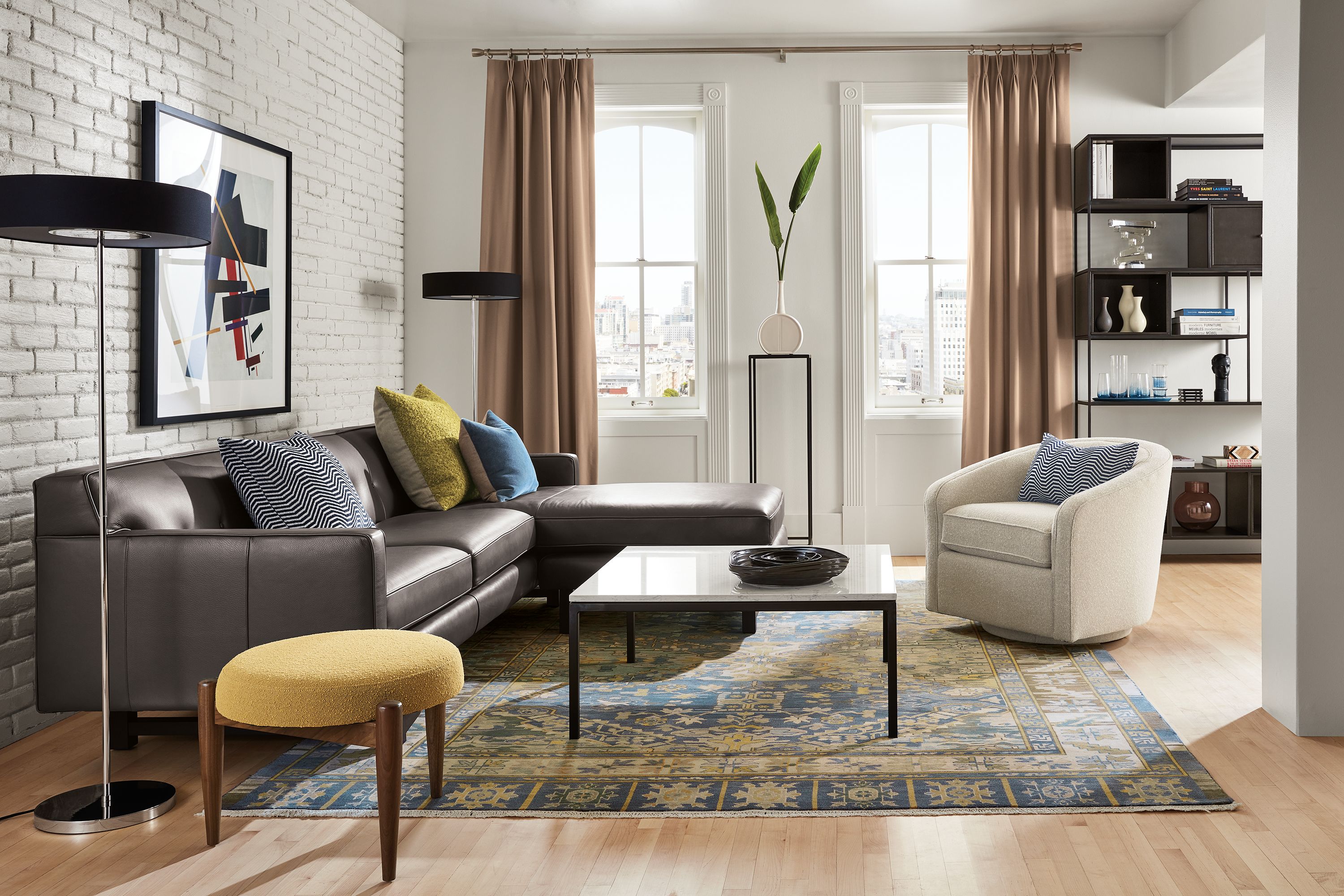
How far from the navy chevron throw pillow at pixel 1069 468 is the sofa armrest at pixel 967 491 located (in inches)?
2.8

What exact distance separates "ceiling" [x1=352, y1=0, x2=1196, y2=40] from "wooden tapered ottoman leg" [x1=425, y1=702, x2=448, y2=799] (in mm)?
3932

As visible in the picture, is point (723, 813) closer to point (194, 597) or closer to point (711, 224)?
point (194, 597)

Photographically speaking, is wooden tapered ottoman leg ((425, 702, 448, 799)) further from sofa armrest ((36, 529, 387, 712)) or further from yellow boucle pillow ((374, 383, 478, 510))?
yellow boucle pillow ((374, 383, 478, 510))

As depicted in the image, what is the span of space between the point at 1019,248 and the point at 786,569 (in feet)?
11.2

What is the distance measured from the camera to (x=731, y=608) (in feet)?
9.27

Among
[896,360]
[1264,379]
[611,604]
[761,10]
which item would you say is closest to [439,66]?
[761,10]

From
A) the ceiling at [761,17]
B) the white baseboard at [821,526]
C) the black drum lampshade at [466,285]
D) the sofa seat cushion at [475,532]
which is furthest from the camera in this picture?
the white baseboard at [821,526]

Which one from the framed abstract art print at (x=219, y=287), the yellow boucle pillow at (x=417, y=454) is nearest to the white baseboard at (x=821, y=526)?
the yellow boucle pillow at (x=417, y=454)

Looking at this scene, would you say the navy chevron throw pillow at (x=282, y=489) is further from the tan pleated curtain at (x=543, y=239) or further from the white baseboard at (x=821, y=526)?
Result: the white baseboard at (x=821, y=526)

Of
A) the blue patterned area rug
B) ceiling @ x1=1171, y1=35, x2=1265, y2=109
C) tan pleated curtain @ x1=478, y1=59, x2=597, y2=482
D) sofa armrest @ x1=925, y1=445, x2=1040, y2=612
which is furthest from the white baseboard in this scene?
ceiling @ x1=1171, y1=35, x2=1265, y2=109

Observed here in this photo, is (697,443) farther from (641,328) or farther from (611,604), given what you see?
(611,604)

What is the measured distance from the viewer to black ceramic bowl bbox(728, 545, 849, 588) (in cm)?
296

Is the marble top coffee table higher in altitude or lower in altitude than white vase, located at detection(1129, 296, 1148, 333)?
lower

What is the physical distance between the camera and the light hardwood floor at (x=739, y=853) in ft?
6.71
